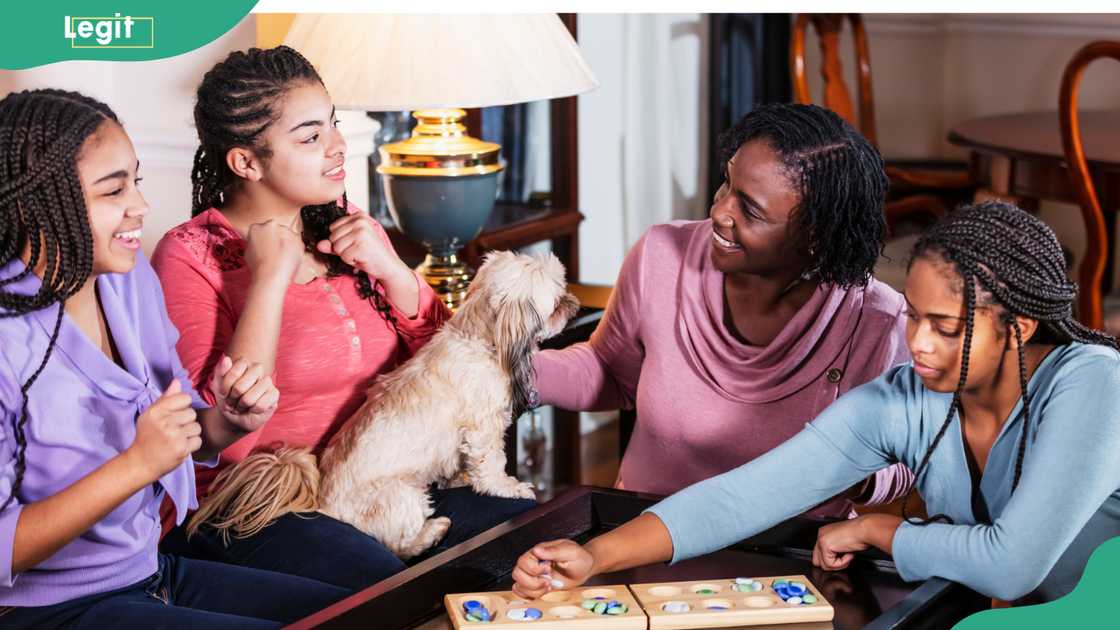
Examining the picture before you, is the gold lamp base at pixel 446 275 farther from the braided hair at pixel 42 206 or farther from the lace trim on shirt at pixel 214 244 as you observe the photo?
the braided hair at pixel 42 206

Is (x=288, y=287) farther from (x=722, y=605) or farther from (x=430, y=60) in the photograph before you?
(x=722, y=605)

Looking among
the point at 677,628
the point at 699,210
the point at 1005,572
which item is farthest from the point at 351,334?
the point at 699,210

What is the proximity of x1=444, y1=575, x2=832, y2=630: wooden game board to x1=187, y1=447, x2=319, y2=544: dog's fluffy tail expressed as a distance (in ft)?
1.57

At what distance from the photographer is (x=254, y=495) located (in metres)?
1.77

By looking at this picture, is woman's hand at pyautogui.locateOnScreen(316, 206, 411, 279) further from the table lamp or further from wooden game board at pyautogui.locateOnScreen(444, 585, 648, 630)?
wooden game board at pyautogui.locateOnScreen(444, 585, 648, 630)

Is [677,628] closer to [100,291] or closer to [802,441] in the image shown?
[802,441]

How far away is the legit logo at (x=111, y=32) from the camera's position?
1660mm

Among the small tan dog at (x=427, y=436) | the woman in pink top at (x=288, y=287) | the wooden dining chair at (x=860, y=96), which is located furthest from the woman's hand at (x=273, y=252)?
the wooden dining chair at (x=860, y=96)

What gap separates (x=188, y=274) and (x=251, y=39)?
777 mm

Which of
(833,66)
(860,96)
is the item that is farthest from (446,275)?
(860,96)

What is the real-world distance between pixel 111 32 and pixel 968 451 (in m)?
1.16

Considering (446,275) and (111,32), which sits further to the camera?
(446,275)

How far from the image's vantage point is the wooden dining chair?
162 inches

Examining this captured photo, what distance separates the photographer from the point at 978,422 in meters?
1.56
